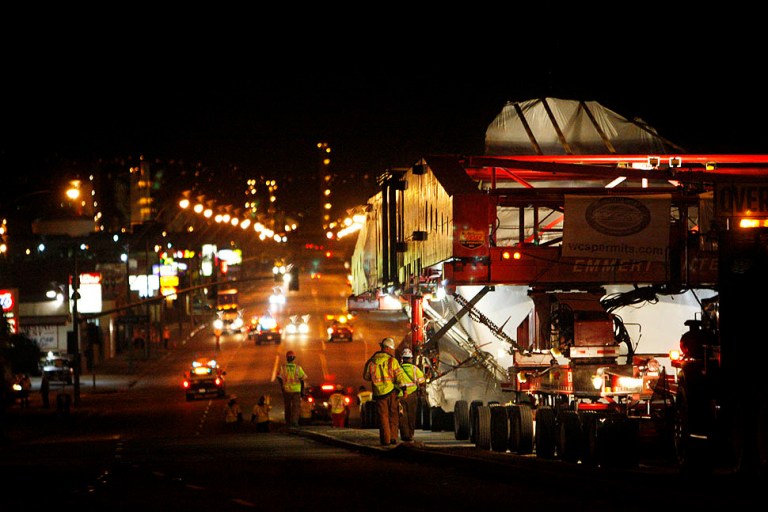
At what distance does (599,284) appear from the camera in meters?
19.2

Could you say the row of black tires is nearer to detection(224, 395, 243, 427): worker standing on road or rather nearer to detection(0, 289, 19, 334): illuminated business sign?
detection(224, 395, 243, 427): worker standing on road

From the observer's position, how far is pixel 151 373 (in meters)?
67.0

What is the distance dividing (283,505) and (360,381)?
45623mm

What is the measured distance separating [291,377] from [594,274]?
11173mm

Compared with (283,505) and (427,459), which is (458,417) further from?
(283,505)

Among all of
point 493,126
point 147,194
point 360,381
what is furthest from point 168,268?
point 493,126

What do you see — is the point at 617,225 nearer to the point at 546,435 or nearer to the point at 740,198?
the point at 740,198

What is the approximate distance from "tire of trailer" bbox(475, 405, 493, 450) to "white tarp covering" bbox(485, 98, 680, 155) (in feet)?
33.6

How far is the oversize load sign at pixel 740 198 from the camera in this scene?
13984 mm

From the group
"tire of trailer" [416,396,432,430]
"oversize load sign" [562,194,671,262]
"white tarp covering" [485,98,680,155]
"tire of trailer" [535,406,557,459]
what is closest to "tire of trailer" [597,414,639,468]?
"tire of trailer" [535,406,557,459]

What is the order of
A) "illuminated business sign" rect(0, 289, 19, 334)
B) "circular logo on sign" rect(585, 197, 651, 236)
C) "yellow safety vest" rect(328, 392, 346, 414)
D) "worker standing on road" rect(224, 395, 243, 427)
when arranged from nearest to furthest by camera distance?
"circular logo on sign" rect(585, 197, 651, 236), "yellow safety vest" rect(328, 392, 346, 414), "worker standing on road" rect(224, 395, 243, 427), "illuminated business sign" rect(0, 289, 19, 334)

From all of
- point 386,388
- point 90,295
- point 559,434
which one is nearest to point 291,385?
point 386,388

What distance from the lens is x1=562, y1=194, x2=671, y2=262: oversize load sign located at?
57.7ft

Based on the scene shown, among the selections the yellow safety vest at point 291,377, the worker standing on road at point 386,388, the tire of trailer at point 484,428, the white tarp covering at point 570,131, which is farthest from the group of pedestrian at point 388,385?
the yellow safety vest at point 291,377
